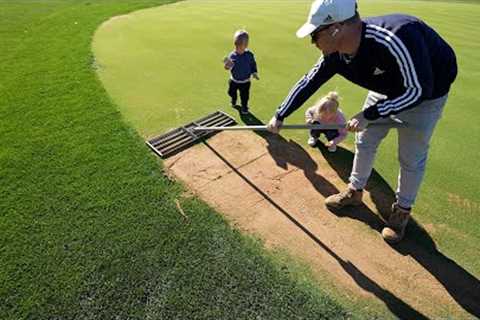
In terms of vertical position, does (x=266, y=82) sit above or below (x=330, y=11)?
below

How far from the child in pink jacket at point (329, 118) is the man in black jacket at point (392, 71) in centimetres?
102

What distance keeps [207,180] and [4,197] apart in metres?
1.95

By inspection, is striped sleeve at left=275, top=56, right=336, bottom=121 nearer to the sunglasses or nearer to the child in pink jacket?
the sunglasses

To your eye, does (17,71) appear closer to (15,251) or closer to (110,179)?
(110,179)

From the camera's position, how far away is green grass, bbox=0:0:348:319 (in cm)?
281

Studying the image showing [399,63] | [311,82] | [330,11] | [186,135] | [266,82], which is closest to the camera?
[330,11]

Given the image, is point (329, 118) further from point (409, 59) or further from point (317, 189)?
point (409, 59)

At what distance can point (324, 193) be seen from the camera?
3.88m

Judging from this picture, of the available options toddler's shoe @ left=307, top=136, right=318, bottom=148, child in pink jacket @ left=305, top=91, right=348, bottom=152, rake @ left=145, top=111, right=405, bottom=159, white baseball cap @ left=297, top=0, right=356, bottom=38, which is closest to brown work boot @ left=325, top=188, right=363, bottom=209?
child in pink jacket @ left=305, top=91, right=348, bottom=152

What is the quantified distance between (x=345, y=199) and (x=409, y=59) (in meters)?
1.57

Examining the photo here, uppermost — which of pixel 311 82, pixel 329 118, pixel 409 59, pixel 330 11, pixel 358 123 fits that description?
pixel 330 11

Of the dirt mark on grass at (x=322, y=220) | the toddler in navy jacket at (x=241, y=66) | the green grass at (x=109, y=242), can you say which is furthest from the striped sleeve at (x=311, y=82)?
the toddler in navy jacket at (x=241, y=66)

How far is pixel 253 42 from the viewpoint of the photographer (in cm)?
785

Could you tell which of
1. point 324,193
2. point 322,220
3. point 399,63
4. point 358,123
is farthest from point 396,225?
point 399,63
